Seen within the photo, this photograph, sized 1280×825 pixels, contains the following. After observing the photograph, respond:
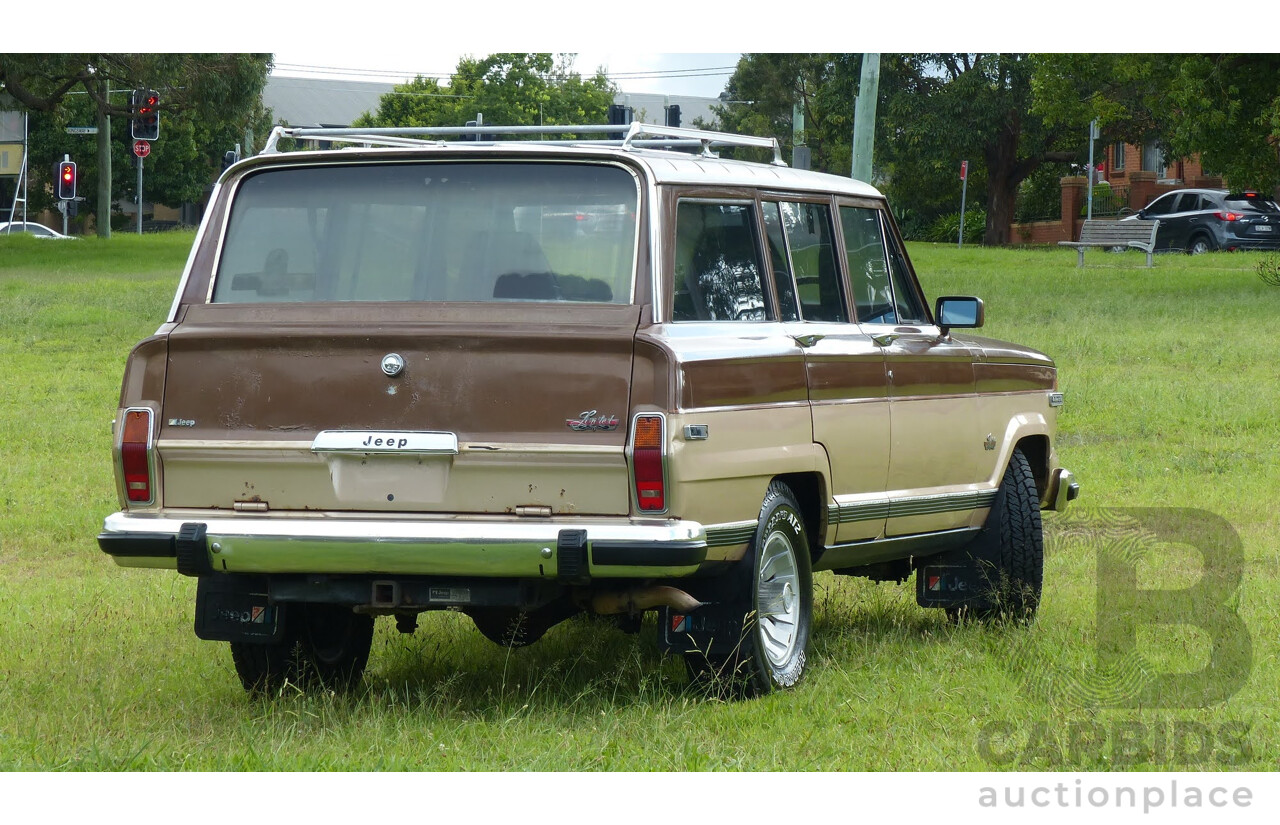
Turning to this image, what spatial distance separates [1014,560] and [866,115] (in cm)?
1080

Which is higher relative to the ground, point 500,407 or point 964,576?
point 500,407

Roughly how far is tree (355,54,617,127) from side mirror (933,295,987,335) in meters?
84.6

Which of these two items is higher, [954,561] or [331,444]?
[331,444]

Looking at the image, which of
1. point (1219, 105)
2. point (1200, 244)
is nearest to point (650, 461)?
point (1219, 105)

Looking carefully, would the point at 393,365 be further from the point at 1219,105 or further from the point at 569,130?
the point at 1219,105

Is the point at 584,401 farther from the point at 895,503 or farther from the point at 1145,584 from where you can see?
the point at 1145,584

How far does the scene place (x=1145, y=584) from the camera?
8.66 metres

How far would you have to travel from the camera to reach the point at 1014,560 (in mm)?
7969

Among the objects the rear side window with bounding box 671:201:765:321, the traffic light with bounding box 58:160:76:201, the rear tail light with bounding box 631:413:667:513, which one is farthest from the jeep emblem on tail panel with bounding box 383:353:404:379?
the traffic light with bounding box 58:160:76:201

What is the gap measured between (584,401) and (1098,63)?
26.6 m

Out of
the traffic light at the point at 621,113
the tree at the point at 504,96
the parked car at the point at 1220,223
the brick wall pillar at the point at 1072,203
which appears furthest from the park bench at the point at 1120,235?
the tree at the point at 504,96

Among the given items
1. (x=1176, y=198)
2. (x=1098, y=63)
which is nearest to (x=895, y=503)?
(x=1098, y=63)

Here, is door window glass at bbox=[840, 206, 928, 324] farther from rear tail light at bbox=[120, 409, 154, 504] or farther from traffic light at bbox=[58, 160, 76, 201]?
traffic light at bbox=[58, 160, 76, 201]

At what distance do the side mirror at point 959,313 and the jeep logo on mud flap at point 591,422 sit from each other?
2653 mm
